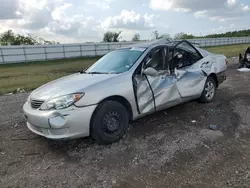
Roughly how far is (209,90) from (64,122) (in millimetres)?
3806

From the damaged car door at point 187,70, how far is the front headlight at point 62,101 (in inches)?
86.7

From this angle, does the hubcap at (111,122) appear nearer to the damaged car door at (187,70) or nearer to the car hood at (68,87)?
the car hood at (68,87)

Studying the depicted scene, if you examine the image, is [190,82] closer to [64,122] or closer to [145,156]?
[145,156]

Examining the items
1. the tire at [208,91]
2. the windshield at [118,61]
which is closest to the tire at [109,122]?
the windshield at [118,61]

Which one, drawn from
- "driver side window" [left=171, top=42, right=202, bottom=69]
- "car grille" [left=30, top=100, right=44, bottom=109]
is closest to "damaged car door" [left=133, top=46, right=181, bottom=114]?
"driver side window" [left=171, top=42, right=202, bottom=69]

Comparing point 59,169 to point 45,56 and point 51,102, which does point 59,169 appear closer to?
point 51,102

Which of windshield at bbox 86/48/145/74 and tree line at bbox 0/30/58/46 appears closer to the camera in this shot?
windshield at bbox 86/48/145/74

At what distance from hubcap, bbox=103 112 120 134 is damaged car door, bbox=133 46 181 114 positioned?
50 centimetres

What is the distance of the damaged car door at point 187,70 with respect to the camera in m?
4.80

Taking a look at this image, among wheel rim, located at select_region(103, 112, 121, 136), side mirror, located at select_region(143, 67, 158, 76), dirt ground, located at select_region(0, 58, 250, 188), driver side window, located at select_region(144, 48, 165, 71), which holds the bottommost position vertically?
dirt ground, located at select_region(0, 58, 250, 188)

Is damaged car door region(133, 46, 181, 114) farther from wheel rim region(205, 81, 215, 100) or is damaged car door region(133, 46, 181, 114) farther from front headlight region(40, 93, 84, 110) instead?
wheel rim region(205, 81, 215, 100)

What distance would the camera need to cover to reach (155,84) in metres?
4.25

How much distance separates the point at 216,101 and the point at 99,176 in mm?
4085

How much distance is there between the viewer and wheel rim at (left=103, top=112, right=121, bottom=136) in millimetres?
3648
